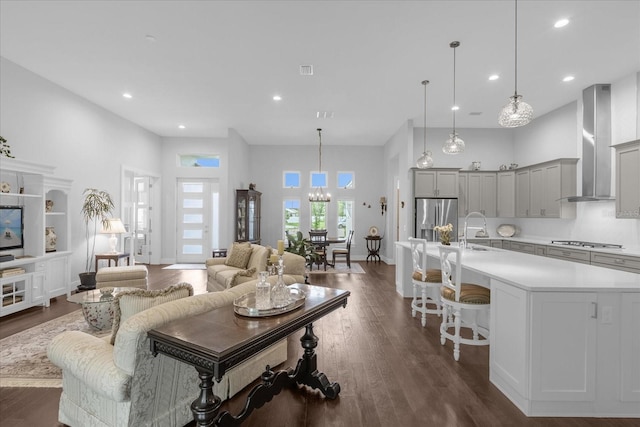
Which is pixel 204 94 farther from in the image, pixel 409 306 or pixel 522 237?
pixel 522 237

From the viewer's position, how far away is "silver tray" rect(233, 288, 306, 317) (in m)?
1.80

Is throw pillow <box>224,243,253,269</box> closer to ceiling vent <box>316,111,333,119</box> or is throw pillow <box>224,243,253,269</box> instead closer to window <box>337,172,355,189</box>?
ceiling vent <box>316,111,333,119</box>

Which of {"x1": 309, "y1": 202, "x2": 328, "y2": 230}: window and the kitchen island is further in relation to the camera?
{"x1": 309, "y1": 202, "x2": 328, "y2": 230}: window

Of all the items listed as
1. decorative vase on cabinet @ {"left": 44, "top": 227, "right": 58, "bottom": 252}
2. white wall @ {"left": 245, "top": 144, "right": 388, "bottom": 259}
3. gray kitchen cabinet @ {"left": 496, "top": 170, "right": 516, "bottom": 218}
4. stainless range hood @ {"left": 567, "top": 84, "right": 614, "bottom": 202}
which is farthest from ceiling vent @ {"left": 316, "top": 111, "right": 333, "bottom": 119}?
decorative vase on cabinet @ {"left": 44, "top": 227, "right": 58, "bottom": 252}

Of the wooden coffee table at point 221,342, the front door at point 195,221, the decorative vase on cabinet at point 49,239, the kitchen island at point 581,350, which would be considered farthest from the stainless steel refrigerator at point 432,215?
the decorative vase on cabinet at point 49,239

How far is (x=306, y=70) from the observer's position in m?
4.53

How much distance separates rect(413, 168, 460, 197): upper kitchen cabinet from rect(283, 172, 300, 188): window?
3956mm

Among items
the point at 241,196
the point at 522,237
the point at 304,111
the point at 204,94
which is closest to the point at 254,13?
the point at 204,94

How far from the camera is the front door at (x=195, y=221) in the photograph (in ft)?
28.4

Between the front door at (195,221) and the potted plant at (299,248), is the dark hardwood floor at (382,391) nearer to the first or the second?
the potted plant at (299,248)

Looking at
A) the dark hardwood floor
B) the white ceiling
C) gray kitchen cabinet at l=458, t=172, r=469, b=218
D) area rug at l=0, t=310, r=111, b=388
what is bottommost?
the dark hardwood floor

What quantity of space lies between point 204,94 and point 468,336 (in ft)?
18.4

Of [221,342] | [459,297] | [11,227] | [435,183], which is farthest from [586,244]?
[11,227]

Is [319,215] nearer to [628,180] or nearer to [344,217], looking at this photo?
[344,217]
